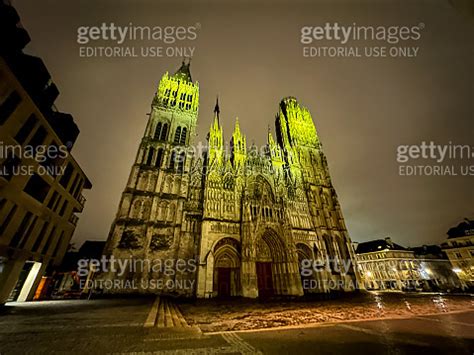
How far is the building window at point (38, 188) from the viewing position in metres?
14.9

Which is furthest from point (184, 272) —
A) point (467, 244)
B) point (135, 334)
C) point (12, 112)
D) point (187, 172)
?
point (467, 244)

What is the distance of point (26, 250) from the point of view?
45.0 ft

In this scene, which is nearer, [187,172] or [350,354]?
[350,354]

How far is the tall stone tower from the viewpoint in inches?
682

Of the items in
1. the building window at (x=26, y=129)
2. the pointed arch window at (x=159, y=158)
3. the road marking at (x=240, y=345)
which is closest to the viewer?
the road marking at (x=240, y=345)

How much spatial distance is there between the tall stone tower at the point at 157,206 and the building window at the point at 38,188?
578cm

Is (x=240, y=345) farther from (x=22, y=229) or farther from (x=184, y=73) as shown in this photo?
(x=184, y=73)

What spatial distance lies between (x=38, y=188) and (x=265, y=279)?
920 inches

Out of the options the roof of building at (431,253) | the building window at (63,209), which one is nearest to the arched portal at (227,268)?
the building window at (63,209)

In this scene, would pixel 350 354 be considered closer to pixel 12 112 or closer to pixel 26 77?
pixel 12 112

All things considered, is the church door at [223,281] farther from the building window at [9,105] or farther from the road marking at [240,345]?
the building window at [9,105]

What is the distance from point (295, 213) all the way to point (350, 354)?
2302 cm

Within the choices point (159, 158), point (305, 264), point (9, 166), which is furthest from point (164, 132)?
point (305, 264)

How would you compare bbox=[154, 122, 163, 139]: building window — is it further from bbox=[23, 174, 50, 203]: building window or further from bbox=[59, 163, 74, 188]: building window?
bbox=[23, 174, 50, 203]: building window
